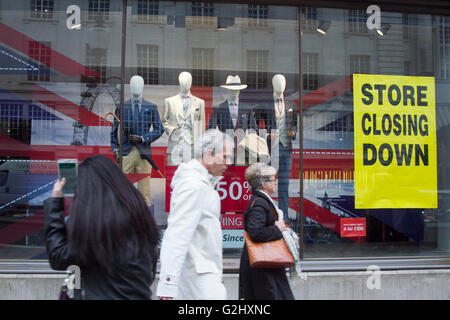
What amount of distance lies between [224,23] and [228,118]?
56.9 inches

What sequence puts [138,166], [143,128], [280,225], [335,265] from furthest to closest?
[143,128] → [138,166] → [335,265] → [280,225]

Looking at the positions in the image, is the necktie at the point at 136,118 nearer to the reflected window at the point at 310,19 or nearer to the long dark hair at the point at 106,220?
the reflected window at the point at 310,19

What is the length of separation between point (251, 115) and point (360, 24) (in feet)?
7.09

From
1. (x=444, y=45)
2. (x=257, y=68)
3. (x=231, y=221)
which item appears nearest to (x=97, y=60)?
(x=257, y=68)

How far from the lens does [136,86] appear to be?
6.17 metres

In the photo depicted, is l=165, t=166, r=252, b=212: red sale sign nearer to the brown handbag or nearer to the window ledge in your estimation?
the window ledge

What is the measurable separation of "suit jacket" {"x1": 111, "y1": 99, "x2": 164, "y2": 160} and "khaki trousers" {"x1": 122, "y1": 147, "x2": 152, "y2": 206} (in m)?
0.06

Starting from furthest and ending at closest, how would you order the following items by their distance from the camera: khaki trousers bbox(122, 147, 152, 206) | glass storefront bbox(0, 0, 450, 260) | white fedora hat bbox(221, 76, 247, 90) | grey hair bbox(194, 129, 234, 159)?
white fedora hat bbox(221, 76, 247, 90) → glass storefront bbox(0, 0, 450, 260) → khaki trousers bbox(122, 147, 152, 206) → grey hair bbox(194, 129, 234, 159)

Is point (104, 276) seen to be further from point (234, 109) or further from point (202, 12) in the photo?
point (202, 12)

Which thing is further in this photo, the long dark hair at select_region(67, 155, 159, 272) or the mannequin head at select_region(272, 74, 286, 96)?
the mannequin head at select_region(272, 74, 286, 96)

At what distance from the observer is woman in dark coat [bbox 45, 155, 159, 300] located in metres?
1.98

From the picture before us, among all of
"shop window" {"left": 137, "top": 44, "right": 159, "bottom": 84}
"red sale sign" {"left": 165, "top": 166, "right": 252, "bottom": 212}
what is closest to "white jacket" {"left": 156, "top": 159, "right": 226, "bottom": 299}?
"red sale sign" {"left": 165, "top": 166, "right": 252, "bottom": 212}

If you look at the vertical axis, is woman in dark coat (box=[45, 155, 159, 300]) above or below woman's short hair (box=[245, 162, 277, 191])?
below

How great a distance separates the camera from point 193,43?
22.0 ft
